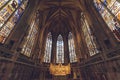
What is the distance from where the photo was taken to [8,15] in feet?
31.2

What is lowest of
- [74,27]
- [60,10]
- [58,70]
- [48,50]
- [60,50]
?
[58,70]

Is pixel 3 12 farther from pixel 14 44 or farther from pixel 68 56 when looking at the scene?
pixel 68 56

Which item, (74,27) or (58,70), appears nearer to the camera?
(58,70)

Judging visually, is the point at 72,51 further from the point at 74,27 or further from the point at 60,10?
the point at 60,10

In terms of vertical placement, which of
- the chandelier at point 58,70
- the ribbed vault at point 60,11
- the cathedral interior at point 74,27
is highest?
the ribbed vault at point 60,11

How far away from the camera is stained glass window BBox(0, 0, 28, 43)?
339 inches

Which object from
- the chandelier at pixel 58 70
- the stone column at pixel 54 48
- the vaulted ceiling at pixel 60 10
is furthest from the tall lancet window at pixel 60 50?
the chandelier at pixel 58 70

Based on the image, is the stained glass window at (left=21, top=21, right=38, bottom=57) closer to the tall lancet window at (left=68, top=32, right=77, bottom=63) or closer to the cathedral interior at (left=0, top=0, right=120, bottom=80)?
the cathedral interior at (left=0, top=0, right=120, bottom=80)

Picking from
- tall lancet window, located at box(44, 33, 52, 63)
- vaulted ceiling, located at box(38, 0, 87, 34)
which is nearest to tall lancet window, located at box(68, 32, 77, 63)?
vaulted ceiling, located at box(38, 0, 87, 34)

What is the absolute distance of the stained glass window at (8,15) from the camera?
8.60 metres

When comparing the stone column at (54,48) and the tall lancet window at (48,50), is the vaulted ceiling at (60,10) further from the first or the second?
the stone column at (54,48)

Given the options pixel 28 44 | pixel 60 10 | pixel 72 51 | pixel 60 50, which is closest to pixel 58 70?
pixel 28 44

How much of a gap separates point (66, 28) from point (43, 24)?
758 centimetres

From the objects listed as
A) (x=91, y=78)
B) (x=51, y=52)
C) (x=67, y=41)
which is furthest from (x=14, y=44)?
(x=67, y=41)
